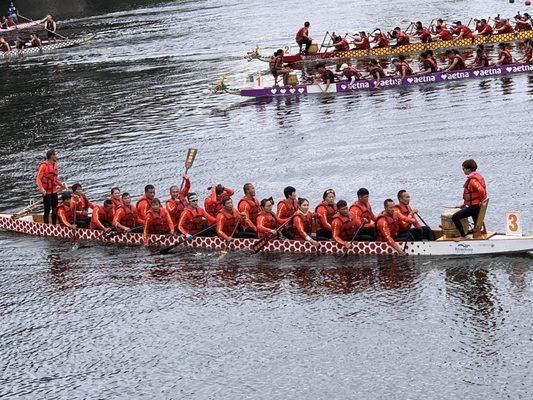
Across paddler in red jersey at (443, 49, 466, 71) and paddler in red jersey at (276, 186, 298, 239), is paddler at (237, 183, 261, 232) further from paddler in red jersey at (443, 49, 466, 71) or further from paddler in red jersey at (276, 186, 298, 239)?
paddler in red jersey at (443, 49, 466, 71)

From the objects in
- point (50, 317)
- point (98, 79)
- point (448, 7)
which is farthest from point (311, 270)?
point (448, 7)

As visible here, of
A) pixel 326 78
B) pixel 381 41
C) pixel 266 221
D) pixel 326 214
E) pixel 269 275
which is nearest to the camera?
pixel 269 275

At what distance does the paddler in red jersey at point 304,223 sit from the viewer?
28312 mm

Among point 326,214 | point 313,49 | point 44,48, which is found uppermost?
point 44,48

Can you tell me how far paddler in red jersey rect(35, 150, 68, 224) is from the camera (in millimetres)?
32844

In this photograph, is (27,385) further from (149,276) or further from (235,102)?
(235,102)

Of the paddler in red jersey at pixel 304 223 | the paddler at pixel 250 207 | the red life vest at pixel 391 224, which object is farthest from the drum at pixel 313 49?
the red life vest at pixel 391 224

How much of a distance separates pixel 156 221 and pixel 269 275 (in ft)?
16.8

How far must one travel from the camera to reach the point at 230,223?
29641mm

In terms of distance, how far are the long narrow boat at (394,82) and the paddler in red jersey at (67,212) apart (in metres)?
21.0

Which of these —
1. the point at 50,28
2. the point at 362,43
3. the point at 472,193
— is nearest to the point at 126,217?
the point at 472,193

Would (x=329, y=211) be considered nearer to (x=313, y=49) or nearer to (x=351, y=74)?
(x=351, y=74)

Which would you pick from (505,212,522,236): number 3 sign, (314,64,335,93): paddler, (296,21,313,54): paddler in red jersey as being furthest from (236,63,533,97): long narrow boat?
(505,212,522,236): number 3 sign

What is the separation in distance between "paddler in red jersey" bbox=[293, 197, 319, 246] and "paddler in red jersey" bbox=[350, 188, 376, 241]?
1.34m
